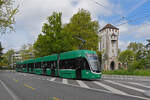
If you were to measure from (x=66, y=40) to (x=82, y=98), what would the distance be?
2737cm

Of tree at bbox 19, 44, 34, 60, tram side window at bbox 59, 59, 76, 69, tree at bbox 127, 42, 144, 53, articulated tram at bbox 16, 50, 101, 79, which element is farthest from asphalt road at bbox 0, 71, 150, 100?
tree at bbox 127, 42, 144, 53

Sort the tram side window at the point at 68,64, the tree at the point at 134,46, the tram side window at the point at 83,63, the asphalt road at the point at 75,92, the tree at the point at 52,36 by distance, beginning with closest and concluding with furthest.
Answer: the asphalt road at the point at 75,92 → the tram side window at the point at 83,63 → the tram side window at the point at 68,64 → the tree at the point at 52,36 → the tree at the point at 134,46

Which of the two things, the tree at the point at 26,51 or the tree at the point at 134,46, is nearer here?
the tree at the point at 26,51

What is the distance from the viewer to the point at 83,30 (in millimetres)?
35312

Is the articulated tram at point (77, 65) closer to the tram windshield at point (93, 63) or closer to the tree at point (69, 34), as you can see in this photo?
the tram windshield at point (93, 63)

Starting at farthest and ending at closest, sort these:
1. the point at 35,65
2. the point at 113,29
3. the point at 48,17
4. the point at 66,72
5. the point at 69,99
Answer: the point at 113,29 → the point at 48,17 → the point at 35,65 → the point at 66,72 → the point at 69,99

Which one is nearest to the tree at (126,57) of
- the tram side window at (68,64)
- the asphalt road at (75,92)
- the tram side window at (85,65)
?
the tram side window at (68,64)

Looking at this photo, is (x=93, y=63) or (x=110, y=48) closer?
(x=93, y=63)

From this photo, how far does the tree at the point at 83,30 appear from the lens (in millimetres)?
35531

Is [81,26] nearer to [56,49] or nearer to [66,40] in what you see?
[66,40]

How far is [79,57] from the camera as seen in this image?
18.0 metres

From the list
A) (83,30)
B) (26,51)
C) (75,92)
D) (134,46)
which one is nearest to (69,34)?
(83,30)

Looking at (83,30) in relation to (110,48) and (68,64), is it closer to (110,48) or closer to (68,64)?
(68,64)

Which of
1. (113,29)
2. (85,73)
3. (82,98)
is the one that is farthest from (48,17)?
(113,29)
